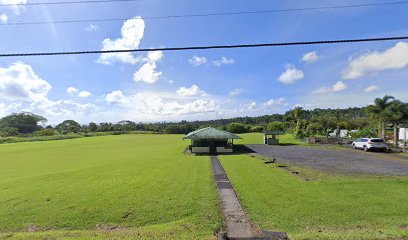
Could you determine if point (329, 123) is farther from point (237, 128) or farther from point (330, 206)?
point (330, 206)

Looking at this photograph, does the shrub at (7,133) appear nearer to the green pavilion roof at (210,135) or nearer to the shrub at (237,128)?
the shrub at (237,128)

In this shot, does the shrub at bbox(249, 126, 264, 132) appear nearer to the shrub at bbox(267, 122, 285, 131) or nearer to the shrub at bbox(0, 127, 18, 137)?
the shrub at bbox(267, 122, 285, 131)

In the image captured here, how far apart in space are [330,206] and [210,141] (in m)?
25.3

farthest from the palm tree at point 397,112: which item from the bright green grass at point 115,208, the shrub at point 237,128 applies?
the shrub at point 237,128

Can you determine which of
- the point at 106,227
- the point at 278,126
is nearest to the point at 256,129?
the point at 278,126

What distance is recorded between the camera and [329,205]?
9.67 m

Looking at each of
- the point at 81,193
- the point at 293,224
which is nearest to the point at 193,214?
the point at 293,224

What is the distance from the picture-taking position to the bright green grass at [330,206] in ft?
24.3

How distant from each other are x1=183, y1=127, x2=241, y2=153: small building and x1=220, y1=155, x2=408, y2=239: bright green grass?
1887 centimetres

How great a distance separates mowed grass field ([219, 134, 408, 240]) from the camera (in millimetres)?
7414

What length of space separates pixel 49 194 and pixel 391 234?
12.9m

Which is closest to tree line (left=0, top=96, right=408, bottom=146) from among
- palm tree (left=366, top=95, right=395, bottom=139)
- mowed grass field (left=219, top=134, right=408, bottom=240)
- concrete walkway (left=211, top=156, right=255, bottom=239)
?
palm tree (left=366, top=95, right=395, bottom=139)

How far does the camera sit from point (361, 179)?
1430 cm

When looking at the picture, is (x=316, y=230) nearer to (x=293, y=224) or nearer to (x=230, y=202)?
(x=293, y=224)
